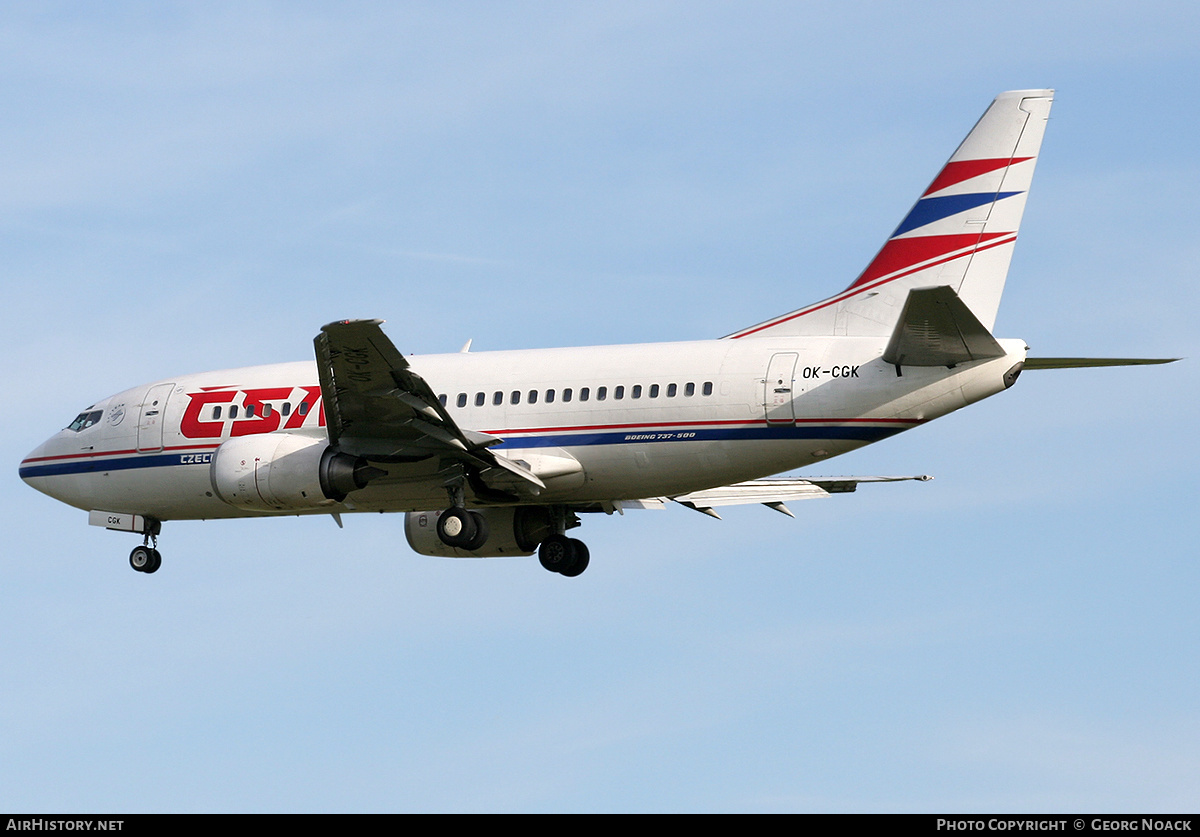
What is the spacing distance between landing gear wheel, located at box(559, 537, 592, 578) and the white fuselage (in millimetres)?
2282

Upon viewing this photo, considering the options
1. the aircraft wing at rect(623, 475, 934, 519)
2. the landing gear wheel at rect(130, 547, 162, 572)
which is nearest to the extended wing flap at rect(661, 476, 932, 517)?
the aircraft wing at rect(623, 475, 934, 519)

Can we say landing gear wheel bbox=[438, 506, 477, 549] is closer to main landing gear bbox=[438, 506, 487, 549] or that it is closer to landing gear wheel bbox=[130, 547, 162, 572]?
main landing gear bbox=[438, 506, 487, 549]

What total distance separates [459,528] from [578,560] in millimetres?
4374

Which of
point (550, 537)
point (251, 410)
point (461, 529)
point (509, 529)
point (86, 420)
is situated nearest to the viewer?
point (461, 529)

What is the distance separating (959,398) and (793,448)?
9.84 ft

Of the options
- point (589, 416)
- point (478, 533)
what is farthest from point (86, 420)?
point (589, 416)

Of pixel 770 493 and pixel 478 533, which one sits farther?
pixel 770 493

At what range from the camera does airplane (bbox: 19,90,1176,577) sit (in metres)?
27.0

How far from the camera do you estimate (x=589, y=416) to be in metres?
29.4

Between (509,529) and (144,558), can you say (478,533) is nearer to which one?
(509,529)

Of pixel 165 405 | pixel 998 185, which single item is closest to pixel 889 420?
pixel 998 185

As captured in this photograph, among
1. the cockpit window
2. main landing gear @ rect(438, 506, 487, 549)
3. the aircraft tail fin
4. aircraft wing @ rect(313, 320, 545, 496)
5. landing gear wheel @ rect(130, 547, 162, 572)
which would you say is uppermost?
the aircraft tail fin

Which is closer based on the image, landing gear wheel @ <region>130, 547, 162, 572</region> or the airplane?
the airplane

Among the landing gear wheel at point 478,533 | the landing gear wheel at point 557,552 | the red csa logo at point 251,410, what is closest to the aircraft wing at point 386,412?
the landing gear wheel at point 478,533
